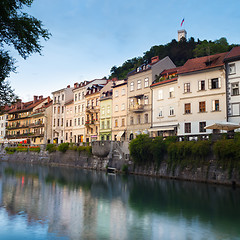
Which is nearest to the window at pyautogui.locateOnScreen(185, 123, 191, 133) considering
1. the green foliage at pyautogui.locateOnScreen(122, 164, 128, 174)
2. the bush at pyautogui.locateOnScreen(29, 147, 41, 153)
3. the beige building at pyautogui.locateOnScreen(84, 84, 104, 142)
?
the green foliage at pyautogui.locateOnScreen(122, 164, 128, 174)

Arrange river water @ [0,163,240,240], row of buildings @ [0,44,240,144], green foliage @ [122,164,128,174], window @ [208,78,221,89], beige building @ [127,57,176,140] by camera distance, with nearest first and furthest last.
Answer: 1. river water @ [0,163,240,240]
2. row of buildings @ [0,44,240,144]
3. window @ [208,78,221,89]
4. green foliage @ [122,164,128,174]
5. beige building @ [127,57,176,140]

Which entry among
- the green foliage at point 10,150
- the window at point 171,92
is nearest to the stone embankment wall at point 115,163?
the green foliage at point 10,150

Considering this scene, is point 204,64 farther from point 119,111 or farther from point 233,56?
point 119,111

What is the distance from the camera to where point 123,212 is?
1698 cm

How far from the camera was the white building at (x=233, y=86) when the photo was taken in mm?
33438

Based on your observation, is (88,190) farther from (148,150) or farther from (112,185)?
(148,150)

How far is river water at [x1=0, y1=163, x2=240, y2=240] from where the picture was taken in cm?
1266

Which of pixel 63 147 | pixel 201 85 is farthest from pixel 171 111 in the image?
pixel 63 147

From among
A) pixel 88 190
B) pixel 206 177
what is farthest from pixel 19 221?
pixel 206 177

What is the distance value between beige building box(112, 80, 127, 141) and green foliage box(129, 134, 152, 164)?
1477 centimetres

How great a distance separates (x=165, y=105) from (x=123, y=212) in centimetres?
2647

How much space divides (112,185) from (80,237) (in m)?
16.6

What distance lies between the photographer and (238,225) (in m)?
14.1

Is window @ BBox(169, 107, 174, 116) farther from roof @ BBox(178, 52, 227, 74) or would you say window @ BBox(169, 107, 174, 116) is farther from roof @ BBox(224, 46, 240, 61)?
roof @ BBox(224, 46, 240, 61)
